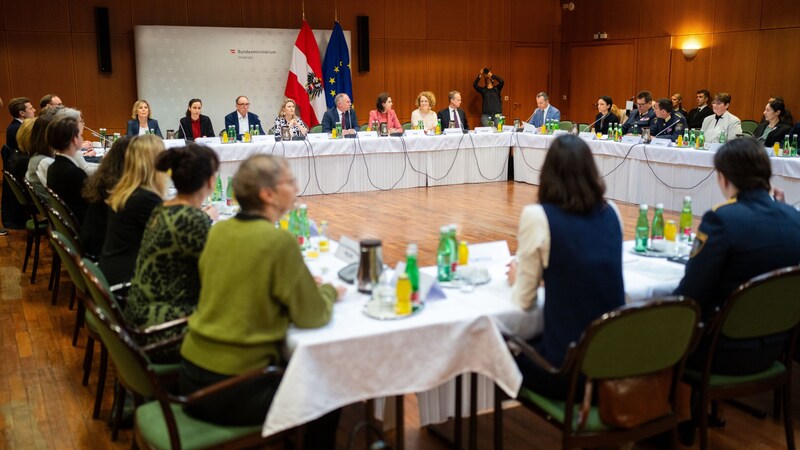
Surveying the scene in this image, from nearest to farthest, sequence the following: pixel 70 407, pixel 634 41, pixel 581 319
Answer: pixel 581 319 → pixel 70 407 → pixel 634 41

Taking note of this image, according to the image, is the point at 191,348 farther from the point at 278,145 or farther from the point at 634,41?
the point at 634,41

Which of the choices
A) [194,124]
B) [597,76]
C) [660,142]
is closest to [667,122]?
[660,142]

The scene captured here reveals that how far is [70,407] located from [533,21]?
12.2 m

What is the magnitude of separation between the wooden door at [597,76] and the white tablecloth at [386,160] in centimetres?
401

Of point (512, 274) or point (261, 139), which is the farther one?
point (261, 139)

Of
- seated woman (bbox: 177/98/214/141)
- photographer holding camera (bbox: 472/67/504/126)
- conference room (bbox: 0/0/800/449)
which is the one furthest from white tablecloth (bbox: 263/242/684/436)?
photographer holding camera (bbox: 472/67/504/126)

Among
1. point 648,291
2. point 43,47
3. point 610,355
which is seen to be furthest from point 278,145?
point 610,355

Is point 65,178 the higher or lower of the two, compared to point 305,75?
lower

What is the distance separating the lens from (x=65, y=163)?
434 cm

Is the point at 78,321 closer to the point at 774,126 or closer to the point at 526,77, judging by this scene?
the point at 774,126

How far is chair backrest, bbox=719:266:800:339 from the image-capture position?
93.4 inches

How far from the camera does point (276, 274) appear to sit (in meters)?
2.10

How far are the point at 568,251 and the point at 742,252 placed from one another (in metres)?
0.74

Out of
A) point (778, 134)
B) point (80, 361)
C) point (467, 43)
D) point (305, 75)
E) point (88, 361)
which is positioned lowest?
point (80, 361)
